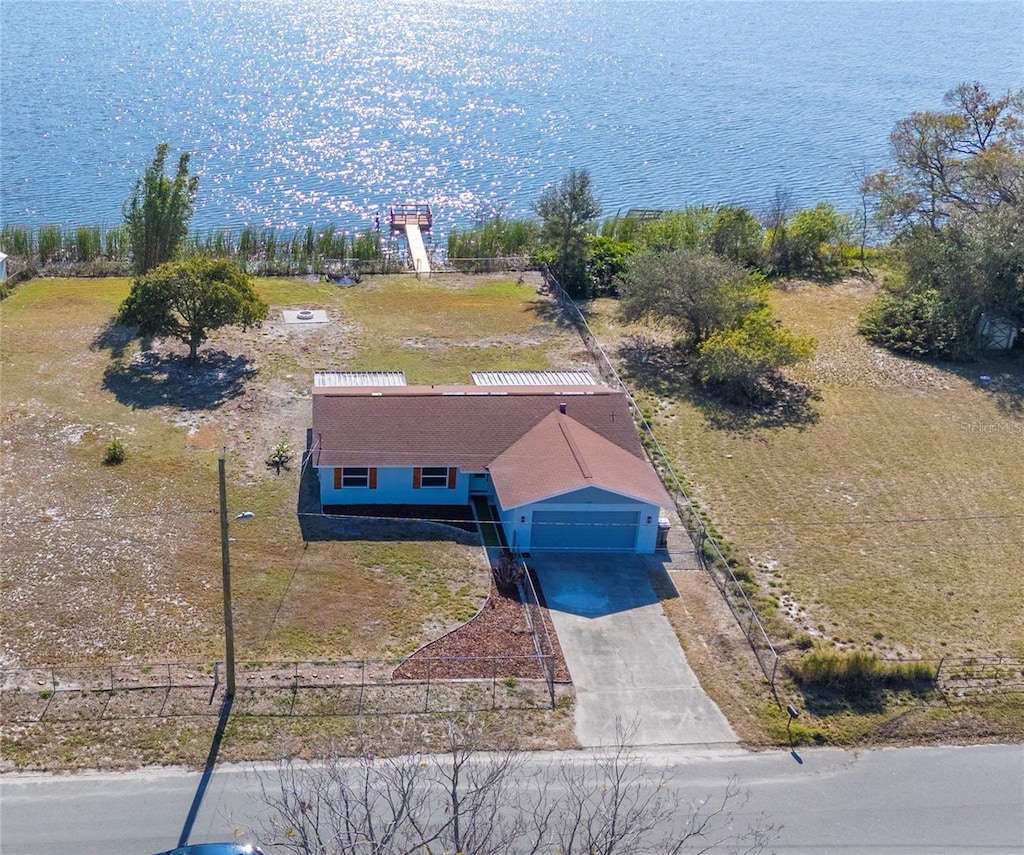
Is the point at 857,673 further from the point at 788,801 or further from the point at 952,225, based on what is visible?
the point at 952,225

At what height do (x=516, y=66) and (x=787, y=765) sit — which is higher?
(x=516, y=66)

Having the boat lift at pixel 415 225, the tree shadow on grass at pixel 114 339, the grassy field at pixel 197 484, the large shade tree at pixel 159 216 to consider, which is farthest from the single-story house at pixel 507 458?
the boat lift at pixel 415 225

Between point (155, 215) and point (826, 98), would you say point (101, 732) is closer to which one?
point (155, 215)

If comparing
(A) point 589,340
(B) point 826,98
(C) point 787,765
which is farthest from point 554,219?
(B) point 826,98

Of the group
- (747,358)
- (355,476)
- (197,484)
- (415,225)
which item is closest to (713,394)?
(747,358)

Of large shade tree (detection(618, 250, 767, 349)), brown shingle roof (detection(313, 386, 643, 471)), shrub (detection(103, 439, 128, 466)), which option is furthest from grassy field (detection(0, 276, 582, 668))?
large shade tree (detection(618, 250, 767, 349))

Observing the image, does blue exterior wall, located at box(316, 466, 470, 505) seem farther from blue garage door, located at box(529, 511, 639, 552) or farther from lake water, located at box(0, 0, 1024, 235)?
lake water, located at box(0, 0, 1024, 235)
